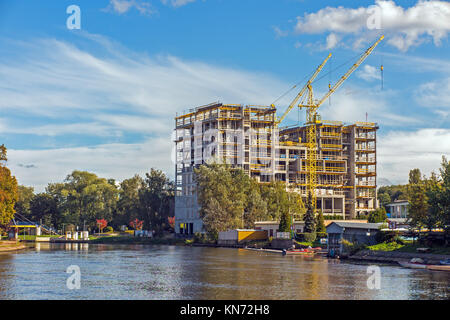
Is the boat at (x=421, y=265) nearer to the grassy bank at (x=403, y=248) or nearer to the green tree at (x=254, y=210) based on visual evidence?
the grassy bank at (x=403, y=248)

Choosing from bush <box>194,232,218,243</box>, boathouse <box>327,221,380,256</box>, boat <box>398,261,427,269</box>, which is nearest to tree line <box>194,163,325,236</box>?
bush <box>194,232,218,243</box>

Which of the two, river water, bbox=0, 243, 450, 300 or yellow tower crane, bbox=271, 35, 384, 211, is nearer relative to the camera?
→ river water, bbox=0, 243, 450, 300

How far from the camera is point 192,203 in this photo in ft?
611

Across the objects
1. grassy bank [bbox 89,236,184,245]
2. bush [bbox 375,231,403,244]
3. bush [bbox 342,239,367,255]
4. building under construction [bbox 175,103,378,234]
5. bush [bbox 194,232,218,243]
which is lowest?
grassy bank [bbox 89,236,184,245]

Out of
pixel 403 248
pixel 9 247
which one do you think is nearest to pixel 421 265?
pixel 403 248

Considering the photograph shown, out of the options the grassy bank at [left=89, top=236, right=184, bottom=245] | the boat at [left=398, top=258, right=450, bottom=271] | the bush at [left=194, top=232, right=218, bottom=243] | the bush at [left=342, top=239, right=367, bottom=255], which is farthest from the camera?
the grassy bank at [left=89, top=236, right=184, bottom=245]

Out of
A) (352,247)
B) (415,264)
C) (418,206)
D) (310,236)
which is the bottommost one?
(415,264)

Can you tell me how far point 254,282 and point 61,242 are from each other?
130 metres

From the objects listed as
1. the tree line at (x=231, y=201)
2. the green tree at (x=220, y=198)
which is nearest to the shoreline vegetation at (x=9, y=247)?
the green tree at (x=220, y=198)

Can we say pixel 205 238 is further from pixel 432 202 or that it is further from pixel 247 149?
pixel 432 202

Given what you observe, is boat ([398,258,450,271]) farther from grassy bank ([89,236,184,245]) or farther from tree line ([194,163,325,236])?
grassy bank ([89,236,184,245])

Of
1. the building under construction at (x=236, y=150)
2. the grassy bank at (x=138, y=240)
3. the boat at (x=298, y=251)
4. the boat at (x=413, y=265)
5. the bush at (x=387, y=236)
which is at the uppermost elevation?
the building under construction at (x=236, y=150)

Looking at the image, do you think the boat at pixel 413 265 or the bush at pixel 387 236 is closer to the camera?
the boat at pixel 413 265
